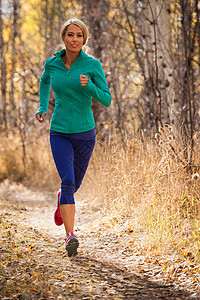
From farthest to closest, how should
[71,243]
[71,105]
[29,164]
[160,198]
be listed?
[29,164] < [160,198] < [71,105] < [71,243]

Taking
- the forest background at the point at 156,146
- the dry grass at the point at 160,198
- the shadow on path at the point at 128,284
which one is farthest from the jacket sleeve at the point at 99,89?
the shadow on path at the point at 128,284

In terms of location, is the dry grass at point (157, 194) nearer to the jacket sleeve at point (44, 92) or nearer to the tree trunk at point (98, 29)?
the jacket sleeve at point (44, 92)

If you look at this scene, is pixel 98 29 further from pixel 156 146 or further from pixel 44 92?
pixel 44 92

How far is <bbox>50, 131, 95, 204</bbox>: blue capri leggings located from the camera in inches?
148

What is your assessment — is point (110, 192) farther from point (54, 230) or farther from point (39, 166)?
point (39, 166)

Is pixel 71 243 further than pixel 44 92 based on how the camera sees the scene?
No

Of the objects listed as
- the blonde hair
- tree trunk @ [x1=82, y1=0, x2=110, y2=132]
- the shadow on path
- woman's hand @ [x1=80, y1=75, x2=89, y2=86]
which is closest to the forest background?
tree trunk @ [x1=82, y1=0, x2=110, y2=132]

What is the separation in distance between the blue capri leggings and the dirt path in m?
0.63

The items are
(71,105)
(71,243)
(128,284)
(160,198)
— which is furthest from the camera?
(160,198)

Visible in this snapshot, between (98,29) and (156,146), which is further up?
(98,29)

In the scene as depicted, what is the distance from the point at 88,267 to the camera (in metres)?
3.59

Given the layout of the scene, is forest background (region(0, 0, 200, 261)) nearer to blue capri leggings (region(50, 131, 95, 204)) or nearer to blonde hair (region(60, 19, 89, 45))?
blue capri leggings (region(50, 131, 95, 204))

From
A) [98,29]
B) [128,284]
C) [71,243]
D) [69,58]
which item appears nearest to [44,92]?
[69,58]

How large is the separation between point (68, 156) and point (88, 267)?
1053 mm
